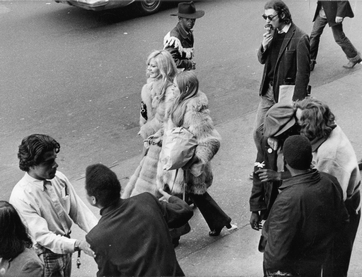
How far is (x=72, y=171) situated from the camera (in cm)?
771

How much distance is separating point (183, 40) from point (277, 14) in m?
1.71

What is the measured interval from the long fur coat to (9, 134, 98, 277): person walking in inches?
63.0

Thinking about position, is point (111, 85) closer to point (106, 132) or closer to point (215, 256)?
point (106, 132)

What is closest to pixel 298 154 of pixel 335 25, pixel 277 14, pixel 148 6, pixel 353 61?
pixel 277 14

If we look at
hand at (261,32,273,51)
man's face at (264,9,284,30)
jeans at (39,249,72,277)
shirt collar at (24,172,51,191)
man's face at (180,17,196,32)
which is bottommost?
jeans at (39,249,72,277)

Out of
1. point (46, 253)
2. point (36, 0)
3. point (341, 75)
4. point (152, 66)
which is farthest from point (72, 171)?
point (36, 0)

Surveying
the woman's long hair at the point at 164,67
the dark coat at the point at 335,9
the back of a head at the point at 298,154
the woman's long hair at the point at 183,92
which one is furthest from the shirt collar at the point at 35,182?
the dark coat at the point at 335,9

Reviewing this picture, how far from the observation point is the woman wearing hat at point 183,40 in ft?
26.6

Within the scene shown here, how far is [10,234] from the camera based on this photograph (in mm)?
3762

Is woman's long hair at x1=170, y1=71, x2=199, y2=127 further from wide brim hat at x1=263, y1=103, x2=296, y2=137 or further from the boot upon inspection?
the boot

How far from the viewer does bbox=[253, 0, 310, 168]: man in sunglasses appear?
6.82 m

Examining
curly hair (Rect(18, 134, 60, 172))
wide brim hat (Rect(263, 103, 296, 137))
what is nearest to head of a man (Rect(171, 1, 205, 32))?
wide brim hat (Rect(263, 103, 296, 137))

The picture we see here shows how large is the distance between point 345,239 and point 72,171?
152 inches

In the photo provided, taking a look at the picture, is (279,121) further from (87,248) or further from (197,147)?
(87,248)
